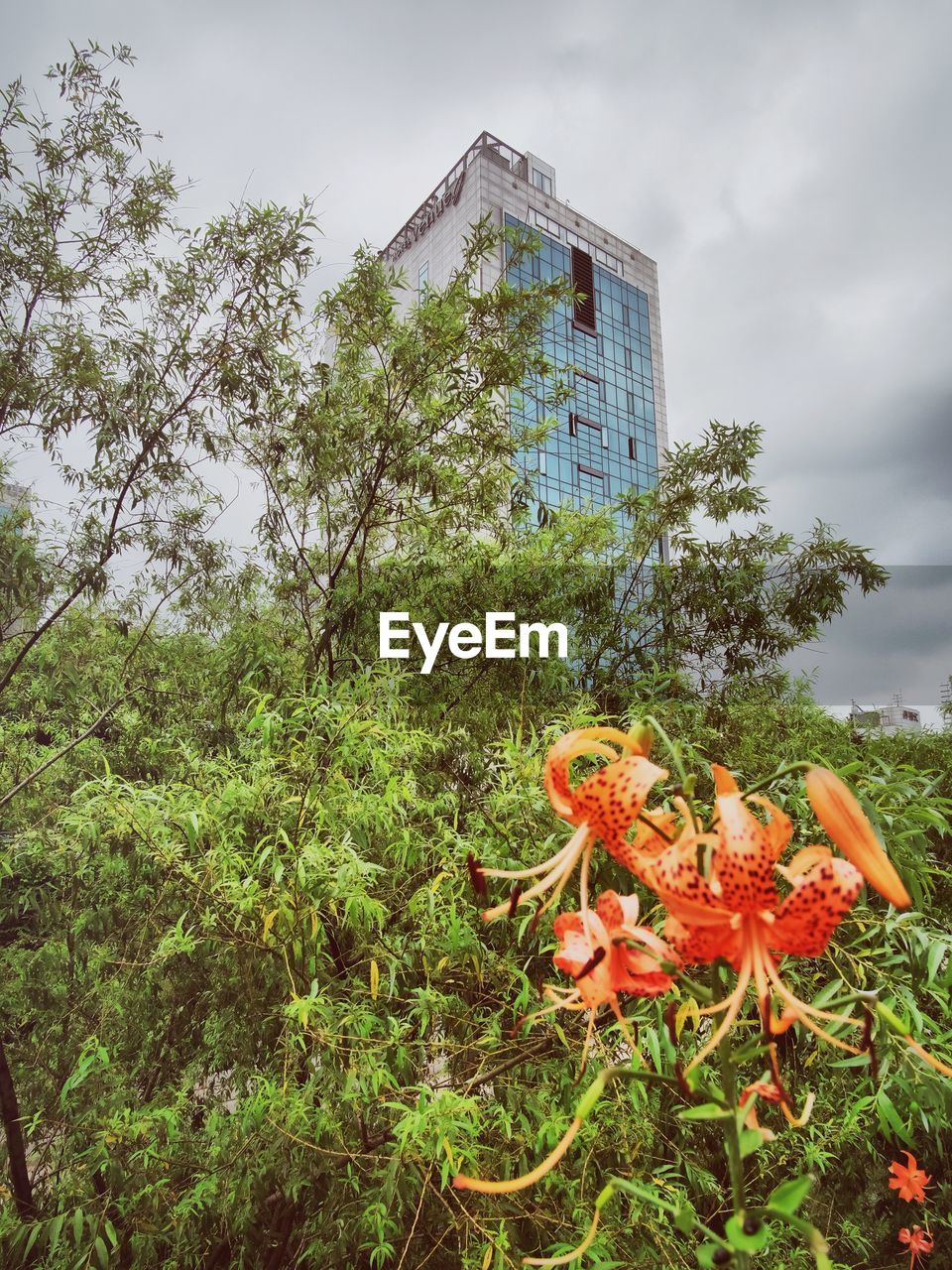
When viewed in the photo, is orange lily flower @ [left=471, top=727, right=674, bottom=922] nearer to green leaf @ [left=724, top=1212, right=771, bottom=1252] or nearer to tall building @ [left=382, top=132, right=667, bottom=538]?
green leaf @ [left=724, top=1212, right=771, bottom=1252]

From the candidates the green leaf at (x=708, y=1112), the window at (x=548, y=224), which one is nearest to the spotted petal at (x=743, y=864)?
the green leaf at (x=708, y=1112)

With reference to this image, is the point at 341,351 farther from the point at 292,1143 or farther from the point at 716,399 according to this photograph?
the point at 292,1143

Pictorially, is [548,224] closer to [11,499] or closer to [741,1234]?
[11,499]

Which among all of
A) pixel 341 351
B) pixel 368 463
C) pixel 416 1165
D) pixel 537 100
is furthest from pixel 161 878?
pixel 537 100

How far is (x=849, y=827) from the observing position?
38cm

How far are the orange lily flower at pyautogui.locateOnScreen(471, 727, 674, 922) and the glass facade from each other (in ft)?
52.3

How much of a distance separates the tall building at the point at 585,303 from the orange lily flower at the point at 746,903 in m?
14.4

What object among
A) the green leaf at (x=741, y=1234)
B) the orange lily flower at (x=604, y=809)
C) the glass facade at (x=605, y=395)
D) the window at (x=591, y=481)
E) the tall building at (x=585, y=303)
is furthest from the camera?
the window at (x=591, y=481)

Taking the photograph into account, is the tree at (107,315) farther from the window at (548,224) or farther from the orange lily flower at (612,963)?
the window at (548,224)

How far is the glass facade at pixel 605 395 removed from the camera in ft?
56.2

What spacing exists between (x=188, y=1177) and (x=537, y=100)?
3446mm

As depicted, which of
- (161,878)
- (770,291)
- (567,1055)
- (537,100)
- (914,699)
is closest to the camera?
(567,1055)

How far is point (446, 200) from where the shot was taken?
15.9 metres

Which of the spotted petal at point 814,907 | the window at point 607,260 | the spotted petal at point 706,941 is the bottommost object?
the spotted petal at point 706,941
